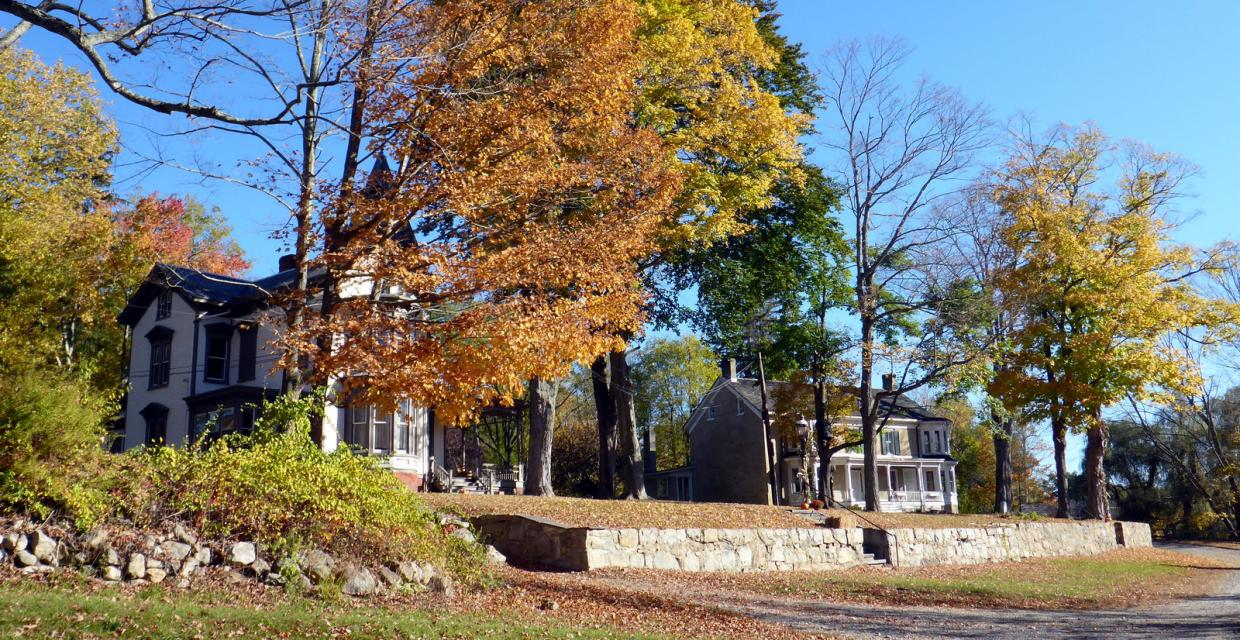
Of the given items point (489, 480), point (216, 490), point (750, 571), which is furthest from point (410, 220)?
point (489, 480)

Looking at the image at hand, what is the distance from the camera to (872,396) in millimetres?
50719

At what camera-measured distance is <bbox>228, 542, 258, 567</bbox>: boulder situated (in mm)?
9336

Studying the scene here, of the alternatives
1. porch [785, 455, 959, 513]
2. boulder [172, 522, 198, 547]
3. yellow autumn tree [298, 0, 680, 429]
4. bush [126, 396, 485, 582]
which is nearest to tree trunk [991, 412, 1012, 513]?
porch [785, 455, 959, 513]

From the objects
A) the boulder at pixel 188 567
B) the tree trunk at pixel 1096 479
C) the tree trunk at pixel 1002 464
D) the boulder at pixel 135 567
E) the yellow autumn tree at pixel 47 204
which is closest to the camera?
the boulder at pixel 135 567

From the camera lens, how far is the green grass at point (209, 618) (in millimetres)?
6750

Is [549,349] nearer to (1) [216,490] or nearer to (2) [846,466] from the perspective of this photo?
(1) [216,490]

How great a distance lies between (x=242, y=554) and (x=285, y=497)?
83cm

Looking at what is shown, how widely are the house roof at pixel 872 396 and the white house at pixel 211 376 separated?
2228 centimetres

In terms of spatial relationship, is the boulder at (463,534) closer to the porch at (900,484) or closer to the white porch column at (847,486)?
the porch at (900,484)

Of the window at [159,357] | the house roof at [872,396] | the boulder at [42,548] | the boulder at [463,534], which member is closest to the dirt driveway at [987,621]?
the boulder at [463,534]

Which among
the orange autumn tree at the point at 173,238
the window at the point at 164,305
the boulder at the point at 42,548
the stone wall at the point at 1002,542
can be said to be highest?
the orange autumn tree at the point at 173,238

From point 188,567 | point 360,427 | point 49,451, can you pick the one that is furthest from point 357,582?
point 360,427

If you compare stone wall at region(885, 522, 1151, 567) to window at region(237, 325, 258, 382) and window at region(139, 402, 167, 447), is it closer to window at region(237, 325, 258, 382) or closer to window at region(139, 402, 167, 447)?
window at region(237, 325, 258, 382)

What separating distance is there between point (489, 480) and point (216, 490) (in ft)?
65.4
